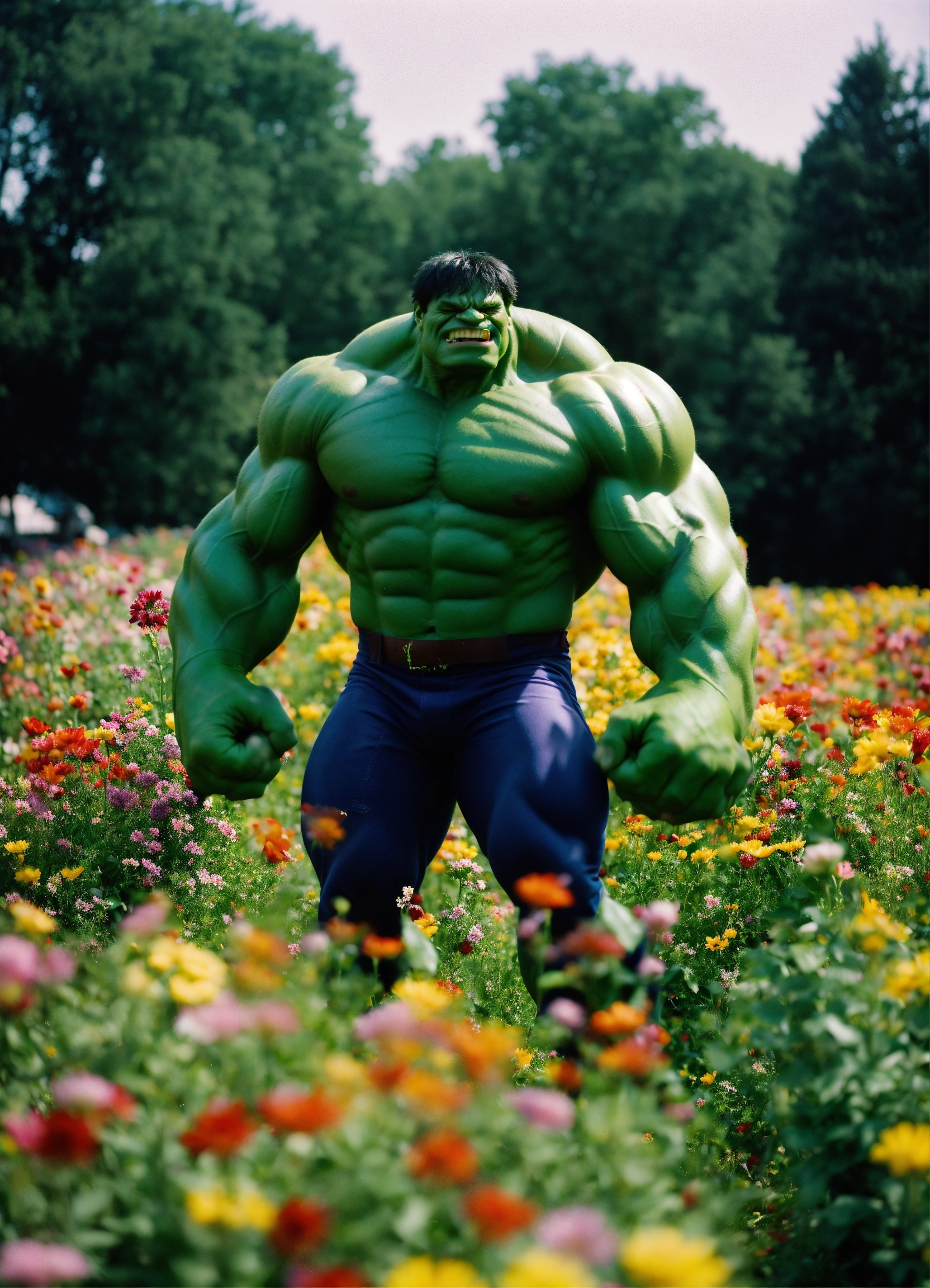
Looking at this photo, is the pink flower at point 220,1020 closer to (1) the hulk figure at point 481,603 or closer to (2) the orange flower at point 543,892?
(2) the orange flower at point 543,892

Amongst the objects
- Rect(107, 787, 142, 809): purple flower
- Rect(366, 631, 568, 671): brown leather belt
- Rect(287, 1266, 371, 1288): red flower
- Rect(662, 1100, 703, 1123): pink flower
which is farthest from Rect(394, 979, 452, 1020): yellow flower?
Rect(107, 787, 142, 809): purple flower

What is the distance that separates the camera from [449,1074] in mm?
1650

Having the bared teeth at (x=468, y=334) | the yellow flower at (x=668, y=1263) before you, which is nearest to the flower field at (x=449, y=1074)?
the yellow flower at (x=668, y=1263)

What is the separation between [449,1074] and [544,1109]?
10.5 inches

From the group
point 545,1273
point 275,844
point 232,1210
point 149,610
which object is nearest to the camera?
point 545,1273

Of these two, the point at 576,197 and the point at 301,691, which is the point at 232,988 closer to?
the point at 301,691

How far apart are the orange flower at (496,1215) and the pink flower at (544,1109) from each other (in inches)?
5.4

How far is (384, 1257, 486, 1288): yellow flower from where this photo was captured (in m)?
1.24

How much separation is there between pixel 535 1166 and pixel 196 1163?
43 centimetres

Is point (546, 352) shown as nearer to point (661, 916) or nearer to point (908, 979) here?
point (661, 916)

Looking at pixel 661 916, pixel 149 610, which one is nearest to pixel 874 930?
pixel 661 916

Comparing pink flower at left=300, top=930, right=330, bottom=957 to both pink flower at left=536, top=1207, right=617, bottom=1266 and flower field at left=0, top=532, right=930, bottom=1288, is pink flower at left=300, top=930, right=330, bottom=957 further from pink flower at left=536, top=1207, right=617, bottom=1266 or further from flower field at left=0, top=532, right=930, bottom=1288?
pink flower at left=536, top=1207, right=617, bottom=1266

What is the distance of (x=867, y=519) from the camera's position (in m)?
20.1

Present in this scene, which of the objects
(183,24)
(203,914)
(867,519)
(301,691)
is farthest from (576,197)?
(203,914)
